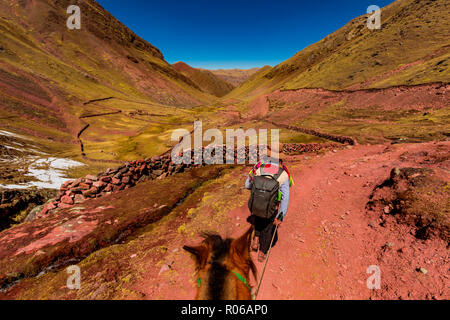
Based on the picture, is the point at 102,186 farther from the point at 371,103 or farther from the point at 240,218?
the point at 371,103

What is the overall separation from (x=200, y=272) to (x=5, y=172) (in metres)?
16.4

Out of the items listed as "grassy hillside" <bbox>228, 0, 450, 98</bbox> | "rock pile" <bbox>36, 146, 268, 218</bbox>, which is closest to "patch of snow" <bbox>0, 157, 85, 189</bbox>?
"rock pile" <bbox>36, 146, 268, 218</bbox>

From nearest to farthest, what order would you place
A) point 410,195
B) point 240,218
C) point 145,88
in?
point 410,195
point 240,218
point 145,88

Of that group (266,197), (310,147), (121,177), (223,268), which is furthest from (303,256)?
(310,147)

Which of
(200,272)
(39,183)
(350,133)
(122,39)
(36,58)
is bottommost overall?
(200,272)

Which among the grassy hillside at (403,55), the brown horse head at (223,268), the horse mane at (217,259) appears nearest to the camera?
the brown horse head at (223,268)

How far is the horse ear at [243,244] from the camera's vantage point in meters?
5.02

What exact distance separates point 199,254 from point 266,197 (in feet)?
8.56

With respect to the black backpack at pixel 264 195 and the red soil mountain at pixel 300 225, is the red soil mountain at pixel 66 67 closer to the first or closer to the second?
the red soil mountain at pixel 300 225

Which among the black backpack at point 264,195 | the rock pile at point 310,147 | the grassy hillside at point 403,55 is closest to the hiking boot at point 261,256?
the black backpack at point 264,195

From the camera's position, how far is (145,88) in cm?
10469

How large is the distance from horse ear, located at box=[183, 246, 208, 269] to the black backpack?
6.12ft

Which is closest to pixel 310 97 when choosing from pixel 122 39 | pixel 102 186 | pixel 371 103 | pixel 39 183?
pixel 371 103

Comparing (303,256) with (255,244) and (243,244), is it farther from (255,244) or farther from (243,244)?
(243,244)
